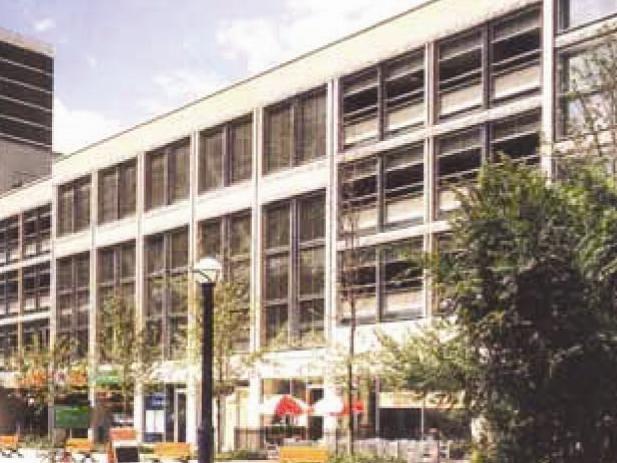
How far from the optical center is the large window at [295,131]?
61.1 metres

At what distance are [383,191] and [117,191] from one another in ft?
87.0

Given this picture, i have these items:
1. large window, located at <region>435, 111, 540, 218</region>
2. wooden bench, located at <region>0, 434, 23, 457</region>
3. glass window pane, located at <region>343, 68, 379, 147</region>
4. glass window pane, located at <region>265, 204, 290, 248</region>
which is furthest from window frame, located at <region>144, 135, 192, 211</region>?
large window, located at <region>435, 111, 540, 218</region>

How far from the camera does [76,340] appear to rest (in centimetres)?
8244

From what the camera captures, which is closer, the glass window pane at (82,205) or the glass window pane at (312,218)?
the glass window pane at (312,218)

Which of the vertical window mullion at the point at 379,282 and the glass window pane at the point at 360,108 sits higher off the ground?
the glass window pane at the point at 360,108

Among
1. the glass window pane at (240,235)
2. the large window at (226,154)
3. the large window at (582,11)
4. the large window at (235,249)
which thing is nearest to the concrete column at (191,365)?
the large window at (226,154)

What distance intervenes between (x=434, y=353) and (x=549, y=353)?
93.6 inches

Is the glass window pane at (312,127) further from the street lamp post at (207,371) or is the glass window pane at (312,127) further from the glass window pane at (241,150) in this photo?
the street lamp post at (207,371)

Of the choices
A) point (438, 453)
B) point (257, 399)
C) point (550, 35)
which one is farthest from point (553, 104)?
point (257, 399)

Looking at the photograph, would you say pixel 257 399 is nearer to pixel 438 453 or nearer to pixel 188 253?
pixel 188 253

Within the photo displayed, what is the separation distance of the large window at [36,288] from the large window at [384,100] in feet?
123

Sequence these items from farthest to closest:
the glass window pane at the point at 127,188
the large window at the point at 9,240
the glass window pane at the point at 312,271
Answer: the large window at the point at 9,240, the glass window pane at the point at 127,188, the glass window pane at the point at 312,271

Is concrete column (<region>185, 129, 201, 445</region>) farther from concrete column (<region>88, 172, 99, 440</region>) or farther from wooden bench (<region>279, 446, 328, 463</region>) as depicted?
wooden bench (<region>279, 446, 328, 463</region>)

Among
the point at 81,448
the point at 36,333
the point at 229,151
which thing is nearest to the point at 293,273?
the point at 229,151
